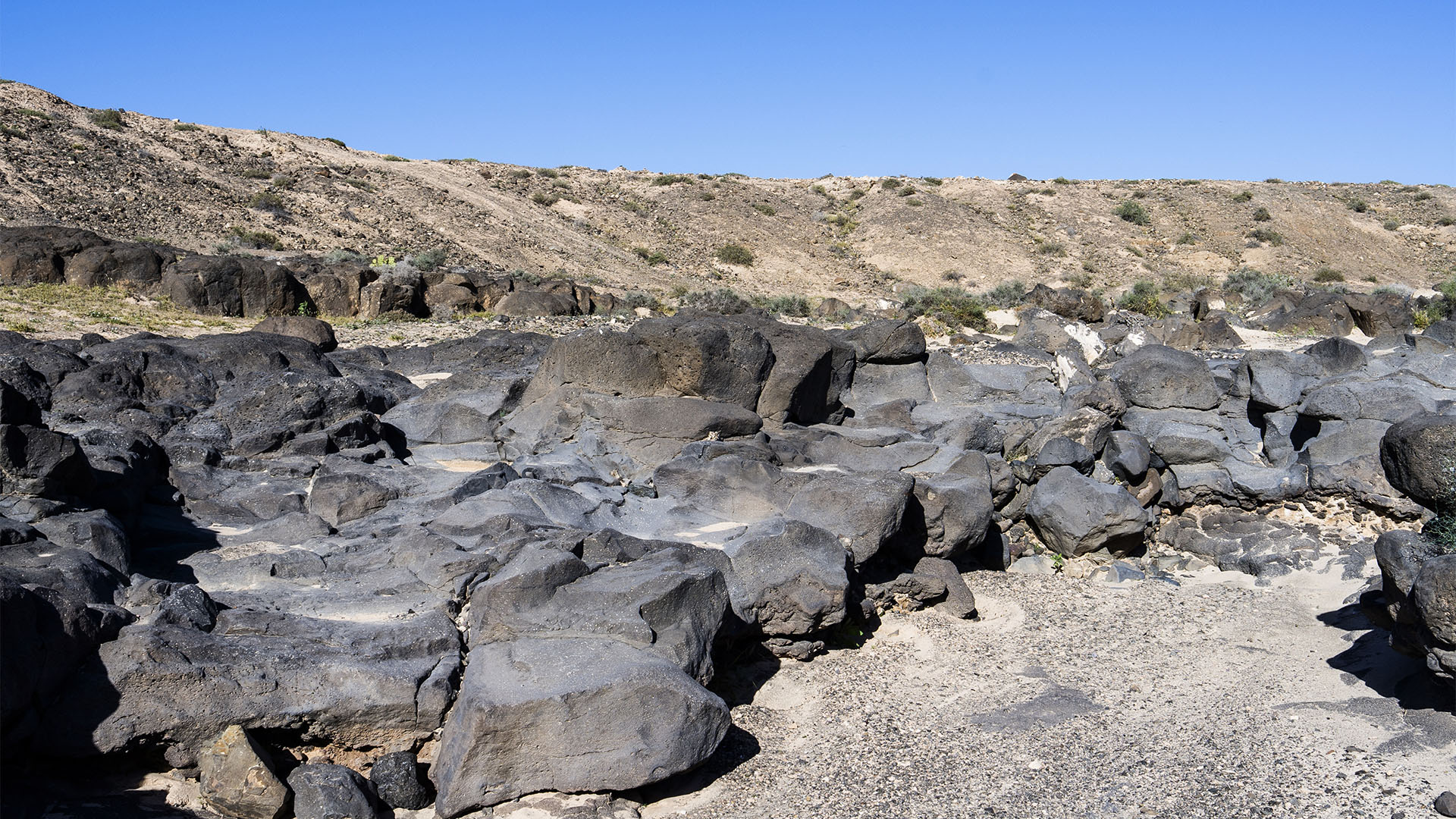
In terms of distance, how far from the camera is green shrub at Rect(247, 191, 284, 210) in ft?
111

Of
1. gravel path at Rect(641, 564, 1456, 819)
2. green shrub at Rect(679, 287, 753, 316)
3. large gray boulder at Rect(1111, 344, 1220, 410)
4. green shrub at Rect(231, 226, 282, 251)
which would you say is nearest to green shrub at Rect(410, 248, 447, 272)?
green shrub at Rect(231, 226, 282, 251)

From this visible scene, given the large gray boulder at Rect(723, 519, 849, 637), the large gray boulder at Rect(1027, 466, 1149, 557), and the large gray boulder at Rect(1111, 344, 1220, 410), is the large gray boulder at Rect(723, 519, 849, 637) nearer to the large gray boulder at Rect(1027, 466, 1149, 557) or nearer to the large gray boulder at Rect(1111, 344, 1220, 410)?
the large gray boulder at Rect(1027, 466, 1149, 557)

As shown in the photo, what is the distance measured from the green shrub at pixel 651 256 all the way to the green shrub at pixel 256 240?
13533 mm

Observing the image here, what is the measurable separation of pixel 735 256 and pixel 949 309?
21160mm

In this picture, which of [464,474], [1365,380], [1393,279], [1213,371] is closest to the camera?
[464,474]

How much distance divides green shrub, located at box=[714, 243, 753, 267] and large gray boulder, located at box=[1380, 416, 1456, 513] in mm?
34540

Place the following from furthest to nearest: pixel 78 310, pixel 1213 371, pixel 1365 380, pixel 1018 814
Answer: pixel 78 310 → pixel 1213 371 → pixel 1365 380 → pixel 1018 814

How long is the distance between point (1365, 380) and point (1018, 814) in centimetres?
833

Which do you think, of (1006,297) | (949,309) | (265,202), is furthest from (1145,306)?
(265,202)

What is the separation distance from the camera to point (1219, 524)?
10.8 metres

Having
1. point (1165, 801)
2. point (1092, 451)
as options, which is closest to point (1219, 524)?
point (1092, 451)

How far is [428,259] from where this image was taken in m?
29.1

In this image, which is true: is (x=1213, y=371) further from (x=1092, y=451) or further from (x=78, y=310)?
(x=78, y=310)

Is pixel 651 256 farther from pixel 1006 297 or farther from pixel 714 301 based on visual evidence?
pixel 1006 297
